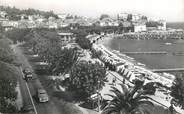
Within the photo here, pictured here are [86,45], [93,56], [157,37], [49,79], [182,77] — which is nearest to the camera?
[182,77]

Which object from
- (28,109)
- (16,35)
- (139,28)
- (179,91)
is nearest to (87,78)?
(28,109)

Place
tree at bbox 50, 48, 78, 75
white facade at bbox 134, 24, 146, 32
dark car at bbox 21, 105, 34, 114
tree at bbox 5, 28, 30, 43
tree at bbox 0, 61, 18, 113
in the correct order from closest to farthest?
1. tree at bbox 0, 61, 18, 113
2. dark car at bbox 21, 105, 34, 114
3. tree at bbox 50, 48, 78, 75
4. tree at bbox 5, 28, 30, 43
5. white facade at bbox 134, 24, 146, 32

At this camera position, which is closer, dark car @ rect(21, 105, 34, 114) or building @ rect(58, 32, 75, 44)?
dark car @ rect(21, 105, 34, 114)

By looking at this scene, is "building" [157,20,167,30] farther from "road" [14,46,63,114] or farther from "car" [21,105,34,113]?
"car" [21,105,34,113]

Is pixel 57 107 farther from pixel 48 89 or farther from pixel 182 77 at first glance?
pixel 182 77

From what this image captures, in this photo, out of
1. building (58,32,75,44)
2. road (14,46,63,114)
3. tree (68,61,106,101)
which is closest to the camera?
road (14,46,63,114)

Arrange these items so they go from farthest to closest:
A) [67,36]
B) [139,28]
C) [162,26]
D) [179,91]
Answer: [162,26] < [139,28] < [67,36] < [179,91]

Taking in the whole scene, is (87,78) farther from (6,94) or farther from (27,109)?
(6,94)

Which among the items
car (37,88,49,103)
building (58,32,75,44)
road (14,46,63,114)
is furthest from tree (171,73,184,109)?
building (58,32,75,44)

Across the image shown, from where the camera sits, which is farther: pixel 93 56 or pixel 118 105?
pixel 93 56

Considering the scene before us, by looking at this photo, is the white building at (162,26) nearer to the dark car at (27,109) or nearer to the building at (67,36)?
the building at (67,36)

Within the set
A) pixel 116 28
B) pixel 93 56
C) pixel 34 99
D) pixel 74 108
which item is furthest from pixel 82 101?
pixel 116 28
